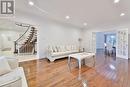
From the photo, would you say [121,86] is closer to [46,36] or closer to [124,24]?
[46,36]

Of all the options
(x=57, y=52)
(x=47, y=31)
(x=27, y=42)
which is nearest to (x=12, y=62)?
(x=57, y=52)

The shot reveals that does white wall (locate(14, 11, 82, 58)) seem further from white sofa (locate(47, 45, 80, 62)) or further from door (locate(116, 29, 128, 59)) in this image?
door (locate(116, 29, 128, 59))

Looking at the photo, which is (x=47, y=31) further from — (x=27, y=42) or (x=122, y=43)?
(x=122, y=43)

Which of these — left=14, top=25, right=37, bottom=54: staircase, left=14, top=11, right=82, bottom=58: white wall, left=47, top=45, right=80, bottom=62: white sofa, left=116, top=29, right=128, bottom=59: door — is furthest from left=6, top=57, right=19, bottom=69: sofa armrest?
left=116, top=29, right=128, bottom=59: door

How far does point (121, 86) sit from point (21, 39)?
8.30 meters

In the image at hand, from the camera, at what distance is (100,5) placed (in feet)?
15.5

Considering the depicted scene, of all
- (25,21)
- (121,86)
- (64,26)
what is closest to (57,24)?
(64,26)

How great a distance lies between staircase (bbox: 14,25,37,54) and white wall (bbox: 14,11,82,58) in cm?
223

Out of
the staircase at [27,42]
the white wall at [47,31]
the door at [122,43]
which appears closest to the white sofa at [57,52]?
the white wall at [47,31]

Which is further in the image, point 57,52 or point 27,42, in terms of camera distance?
point 27,42

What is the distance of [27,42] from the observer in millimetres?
8789

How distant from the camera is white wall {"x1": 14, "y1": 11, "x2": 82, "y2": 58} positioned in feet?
19.2

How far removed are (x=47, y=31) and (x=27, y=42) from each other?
3090 millimetres

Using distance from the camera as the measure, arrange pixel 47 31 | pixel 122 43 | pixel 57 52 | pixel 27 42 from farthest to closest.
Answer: pixel 27 42 < pixel 122 43 < pixel 47 31 < pixel 57 52
